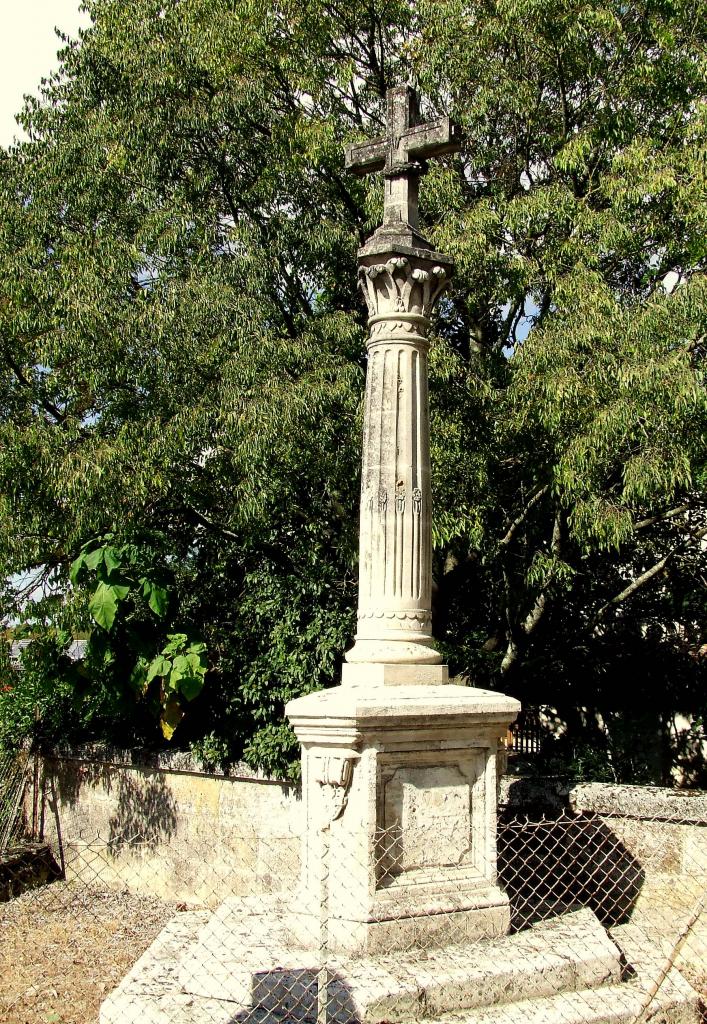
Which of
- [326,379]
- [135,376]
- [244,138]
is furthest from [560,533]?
[244,138]

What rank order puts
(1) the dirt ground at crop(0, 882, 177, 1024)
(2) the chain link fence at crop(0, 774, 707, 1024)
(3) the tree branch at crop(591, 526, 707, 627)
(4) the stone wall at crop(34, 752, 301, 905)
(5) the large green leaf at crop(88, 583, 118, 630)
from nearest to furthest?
(2) the chain link fence at crop(0, 774, 707, 1024)
(1) the dirt ground at crop(0, 882, 177, 1024)
(5) the large green leaf at crop(88, 583, 118, 630)
(4) the stone wall at crop(34, 752, 301, 905)
(3) the tree branch at crop(591, 526, 707, 627)

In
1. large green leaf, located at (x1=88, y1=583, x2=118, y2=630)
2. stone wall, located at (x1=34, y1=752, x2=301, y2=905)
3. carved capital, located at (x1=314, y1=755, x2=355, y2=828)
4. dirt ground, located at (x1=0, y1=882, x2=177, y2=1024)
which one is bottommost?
dirt ground, located at (x1=0, y1=882, x2=177, y2=1024)

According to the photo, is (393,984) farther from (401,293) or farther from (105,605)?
(105,605)

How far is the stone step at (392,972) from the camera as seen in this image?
4.64 m

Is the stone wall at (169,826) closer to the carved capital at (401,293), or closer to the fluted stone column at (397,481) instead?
the fluted stone column at (397,481)

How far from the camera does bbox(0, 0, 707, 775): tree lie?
810 centimetres

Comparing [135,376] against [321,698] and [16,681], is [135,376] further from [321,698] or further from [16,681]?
[321,698]

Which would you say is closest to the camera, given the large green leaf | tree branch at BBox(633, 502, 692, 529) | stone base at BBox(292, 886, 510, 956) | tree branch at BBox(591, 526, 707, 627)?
stone base at BBox(292, 886, 510, 956)

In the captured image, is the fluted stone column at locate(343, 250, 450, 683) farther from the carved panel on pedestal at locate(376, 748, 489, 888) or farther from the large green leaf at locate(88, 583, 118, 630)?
the large green leaf at locate(88, 583, 118, 630)

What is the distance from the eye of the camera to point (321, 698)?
5.49 m

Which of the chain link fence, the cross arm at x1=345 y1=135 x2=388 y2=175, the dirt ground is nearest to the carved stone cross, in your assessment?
the cross arm at x1=345 y1=135 x2=388 y2=175

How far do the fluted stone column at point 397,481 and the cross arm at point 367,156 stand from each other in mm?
835

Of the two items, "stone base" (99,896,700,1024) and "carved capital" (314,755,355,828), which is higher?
"carved capital" (314,755,355,828)

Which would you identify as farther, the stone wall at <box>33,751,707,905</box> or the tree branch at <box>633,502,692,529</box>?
the tree branch at <box>633,502,692,529</box>
